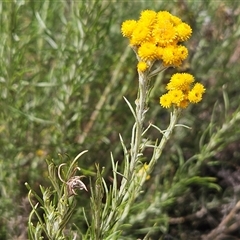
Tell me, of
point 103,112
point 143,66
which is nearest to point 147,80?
point 143,66

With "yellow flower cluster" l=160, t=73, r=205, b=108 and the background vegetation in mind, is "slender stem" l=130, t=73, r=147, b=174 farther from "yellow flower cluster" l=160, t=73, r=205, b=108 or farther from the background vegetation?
the background vegetation

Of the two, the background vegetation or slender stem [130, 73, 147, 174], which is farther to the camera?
the background vegetation

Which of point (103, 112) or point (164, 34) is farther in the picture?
point (103, 112)

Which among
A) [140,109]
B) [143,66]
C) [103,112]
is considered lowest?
[103,112]

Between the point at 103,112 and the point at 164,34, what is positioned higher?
the point at 164,34

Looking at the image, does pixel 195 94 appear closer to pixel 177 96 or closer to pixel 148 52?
pixel 177 96

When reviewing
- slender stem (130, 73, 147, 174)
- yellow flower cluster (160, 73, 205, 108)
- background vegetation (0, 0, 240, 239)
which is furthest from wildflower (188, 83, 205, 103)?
background vegetation (0, 0, 240, 239)
